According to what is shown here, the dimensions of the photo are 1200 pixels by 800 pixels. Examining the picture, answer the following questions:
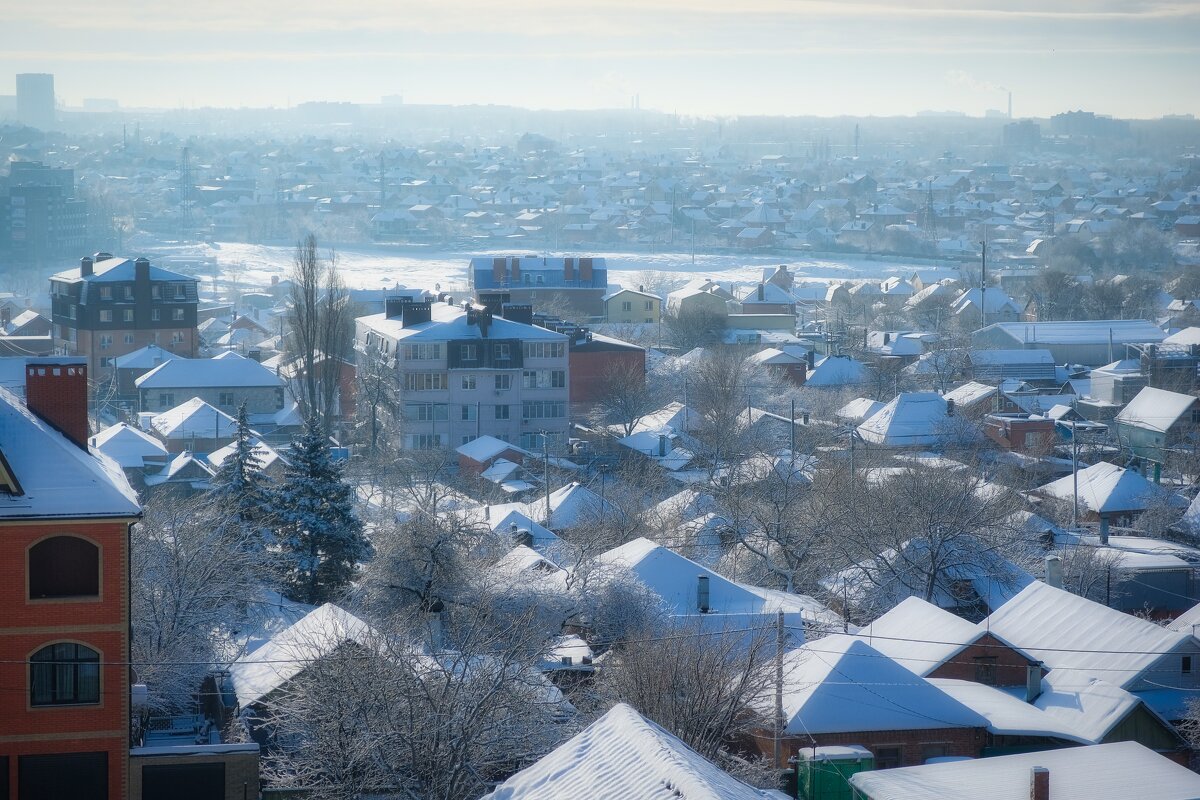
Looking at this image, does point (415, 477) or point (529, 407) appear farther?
point (529, 407)

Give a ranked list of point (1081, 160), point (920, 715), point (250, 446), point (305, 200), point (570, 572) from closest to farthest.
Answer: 1. point (920, 715)
2. point (570, 572)
3. point (250, 446)
4. point (305, 200)
5. point (1081, 160)

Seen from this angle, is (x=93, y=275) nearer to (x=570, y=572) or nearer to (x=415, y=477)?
(x=415, y=477)

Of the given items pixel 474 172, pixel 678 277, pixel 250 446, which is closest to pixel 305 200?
pixel 474 172

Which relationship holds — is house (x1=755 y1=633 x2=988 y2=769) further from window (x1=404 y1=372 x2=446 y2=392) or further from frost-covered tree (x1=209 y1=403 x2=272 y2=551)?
window (x1=404 y1=372 x2=446 y2=392)

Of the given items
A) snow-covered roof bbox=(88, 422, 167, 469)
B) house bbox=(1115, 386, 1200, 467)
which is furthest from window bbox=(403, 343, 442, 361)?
house bbox=(1115, 386, 1200, 467)

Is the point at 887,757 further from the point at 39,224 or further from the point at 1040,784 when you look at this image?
the point at 39,224

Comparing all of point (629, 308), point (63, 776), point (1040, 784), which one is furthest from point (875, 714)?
point (629, 308)

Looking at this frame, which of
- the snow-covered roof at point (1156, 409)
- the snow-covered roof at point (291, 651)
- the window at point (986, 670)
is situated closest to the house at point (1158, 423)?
the snow-covered roof at point (1156, 409)
